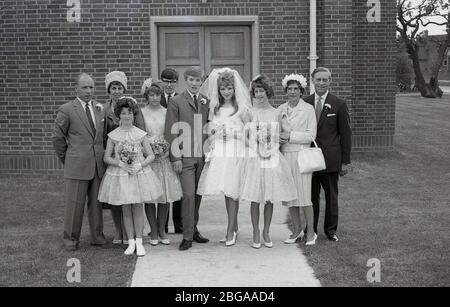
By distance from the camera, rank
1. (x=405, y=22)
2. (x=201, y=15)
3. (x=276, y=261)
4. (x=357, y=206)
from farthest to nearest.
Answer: (x=405, y=22) → (x=201, y=15) → (x=357, y=206) → (x=276, y=261)

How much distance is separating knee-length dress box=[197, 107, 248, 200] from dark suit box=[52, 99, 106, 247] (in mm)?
1144

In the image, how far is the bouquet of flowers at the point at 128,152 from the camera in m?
6.55

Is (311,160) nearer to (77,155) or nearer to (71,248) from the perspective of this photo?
(77,155)

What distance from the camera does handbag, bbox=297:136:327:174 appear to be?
22.0 ft

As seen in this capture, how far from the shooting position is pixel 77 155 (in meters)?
6.68

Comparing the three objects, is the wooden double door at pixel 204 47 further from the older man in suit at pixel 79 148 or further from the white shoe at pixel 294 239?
the white shoe at pixel 294 239

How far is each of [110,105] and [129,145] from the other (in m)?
0.62

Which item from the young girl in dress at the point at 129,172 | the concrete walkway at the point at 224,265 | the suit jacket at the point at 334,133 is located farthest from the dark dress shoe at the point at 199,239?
the suit jacket at the point at 334,133

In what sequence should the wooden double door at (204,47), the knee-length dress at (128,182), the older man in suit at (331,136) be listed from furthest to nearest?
the wooden double door at (204,47)
the older man in suit at (331,136)
the knee-length dress at (128,182)

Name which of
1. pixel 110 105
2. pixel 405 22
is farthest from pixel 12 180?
pixel 405 22

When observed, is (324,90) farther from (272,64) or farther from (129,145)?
(272,64)

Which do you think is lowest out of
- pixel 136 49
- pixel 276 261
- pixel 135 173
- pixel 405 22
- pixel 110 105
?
pixel 276 261

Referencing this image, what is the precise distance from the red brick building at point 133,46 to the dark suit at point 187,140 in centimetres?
466

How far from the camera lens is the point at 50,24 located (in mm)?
11266
